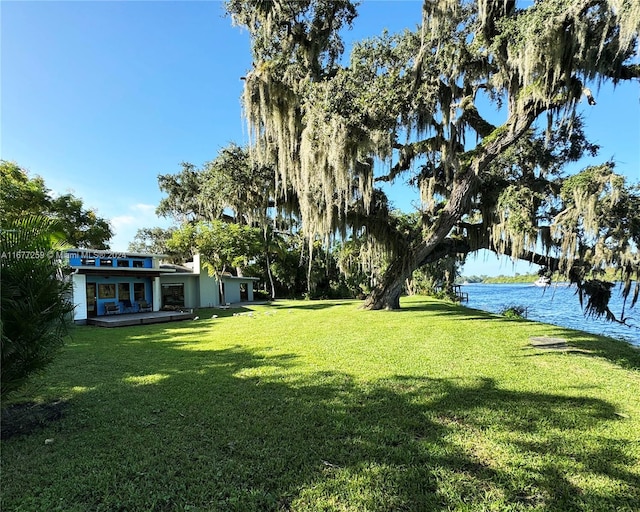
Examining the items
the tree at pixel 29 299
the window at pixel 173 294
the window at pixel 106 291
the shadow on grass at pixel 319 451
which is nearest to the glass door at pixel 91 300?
the window at pixel 106 291

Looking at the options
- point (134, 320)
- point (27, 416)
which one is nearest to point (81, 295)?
point (134, 320)

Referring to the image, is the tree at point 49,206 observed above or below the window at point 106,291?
above

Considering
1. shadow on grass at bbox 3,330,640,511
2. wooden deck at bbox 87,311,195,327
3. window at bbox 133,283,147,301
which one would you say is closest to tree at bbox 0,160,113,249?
window at bbox 133,283,147,301

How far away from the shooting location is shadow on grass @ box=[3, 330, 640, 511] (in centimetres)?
209

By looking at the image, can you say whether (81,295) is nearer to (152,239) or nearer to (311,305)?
(311,305)

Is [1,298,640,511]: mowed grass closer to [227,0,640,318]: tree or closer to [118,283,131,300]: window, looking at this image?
[227,0,640,318]: tree

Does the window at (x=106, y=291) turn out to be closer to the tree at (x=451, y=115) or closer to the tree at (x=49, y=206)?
the tree at (x=49, y=206)

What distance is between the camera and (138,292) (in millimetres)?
14906

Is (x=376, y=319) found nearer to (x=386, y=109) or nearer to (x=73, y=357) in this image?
(x=386, y=109)

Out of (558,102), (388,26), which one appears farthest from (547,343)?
(388,26)

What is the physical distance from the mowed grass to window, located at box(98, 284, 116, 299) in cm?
899

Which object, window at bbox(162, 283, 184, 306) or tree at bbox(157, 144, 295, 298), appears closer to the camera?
tree at bbox(157, 144, 295, 298)

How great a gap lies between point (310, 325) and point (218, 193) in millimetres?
→ 5717

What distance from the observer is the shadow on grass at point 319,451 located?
209 centimetres
